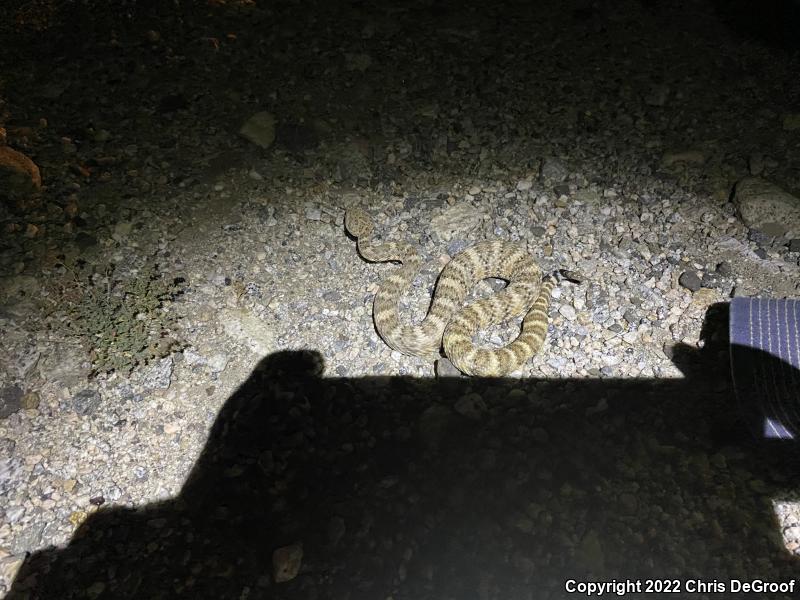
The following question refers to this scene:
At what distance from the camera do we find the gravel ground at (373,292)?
303cm

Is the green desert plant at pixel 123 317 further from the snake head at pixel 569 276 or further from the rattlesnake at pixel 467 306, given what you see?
the snake head at pixel 569 276

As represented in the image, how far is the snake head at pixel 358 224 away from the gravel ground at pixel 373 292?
0.57 ft

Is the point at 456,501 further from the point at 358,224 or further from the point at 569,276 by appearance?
the point at 358,224

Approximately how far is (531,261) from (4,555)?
156 inches

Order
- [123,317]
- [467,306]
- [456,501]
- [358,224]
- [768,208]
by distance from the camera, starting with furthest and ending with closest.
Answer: [358,224]
[768,208]
[467,306]
[123,317]
[456,501]

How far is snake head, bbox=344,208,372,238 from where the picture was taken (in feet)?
15.2

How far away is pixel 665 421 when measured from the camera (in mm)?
3461

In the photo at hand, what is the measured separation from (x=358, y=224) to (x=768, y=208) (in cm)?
339

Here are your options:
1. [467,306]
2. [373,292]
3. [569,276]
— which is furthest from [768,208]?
[373,292]

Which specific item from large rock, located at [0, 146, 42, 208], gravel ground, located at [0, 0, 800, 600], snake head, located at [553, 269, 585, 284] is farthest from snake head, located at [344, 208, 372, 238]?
large rock, located at [0, 146, 42, 208]

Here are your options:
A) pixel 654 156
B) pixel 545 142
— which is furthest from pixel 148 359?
pixel 654 156

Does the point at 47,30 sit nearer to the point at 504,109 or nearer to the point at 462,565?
the point at 504,109

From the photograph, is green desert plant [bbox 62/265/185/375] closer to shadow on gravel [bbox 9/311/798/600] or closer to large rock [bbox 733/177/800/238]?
shadow on gravel [bbox 9/311/798/600]

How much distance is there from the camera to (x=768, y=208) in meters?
4.49
